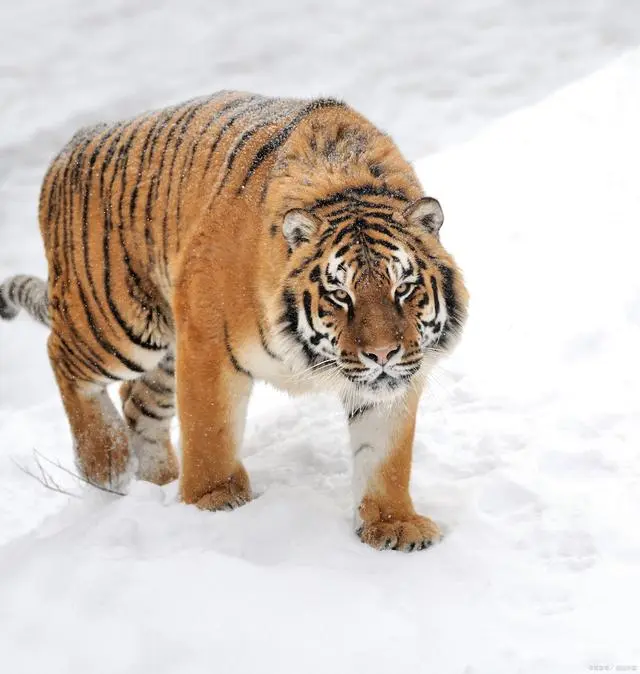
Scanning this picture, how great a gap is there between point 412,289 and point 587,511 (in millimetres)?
1006

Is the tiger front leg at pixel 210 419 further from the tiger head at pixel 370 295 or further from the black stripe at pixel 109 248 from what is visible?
the black stripe at pixel 109 248

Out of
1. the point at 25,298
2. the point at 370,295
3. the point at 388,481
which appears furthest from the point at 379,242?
the point at 25,298

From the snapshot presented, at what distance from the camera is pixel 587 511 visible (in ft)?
10.6

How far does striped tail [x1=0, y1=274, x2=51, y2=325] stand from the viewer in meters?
4.60

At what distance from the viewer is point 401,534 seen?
3188 millimetres

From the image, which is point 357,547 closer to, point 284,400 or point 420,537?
point 420,537

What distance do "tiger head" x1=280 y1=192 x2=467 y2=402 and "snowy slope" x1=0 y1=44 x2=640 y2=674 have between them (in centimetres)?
20

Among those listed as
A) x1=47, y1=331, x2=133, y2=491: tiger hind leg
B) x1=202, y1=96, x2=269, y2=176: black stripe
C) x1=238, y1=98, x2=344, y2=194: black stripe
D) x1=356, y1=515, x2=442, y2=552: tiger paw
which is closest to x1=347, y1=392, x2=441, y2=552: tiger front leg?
x1=356, y1=515, x2=442, y2=552: tiger paw

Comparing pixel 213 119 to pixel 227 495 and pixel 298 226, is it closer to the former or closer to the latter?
pixel 298 226

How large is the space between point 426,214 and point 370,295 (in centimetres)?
36

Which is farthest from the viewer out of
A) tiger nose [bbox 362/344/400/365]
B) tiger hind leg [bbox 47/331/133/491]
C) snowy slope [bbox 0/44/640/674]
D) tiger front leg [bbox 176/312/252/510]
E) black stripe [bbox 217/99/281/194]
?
tiger hind leg [bbox 47/331/133/491]

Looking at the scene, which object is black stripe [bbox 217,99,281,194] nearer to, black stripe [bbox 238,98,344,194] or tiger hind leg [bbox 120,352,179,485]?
black stripe [bbox 238,98,344,194]
